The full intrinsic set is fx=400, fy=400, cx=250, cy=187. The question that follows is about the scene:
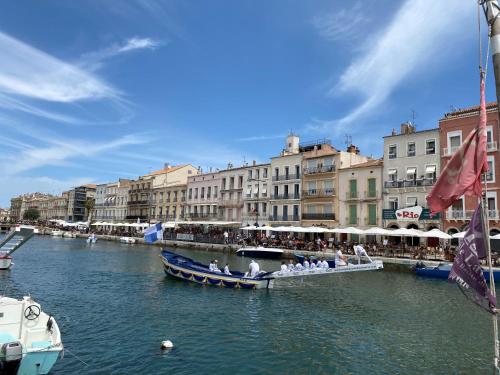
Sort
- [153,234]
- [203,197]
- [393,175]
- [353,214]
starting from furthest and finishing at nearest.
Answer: [203,197] < [353,214] < [393,175] < [153,234]

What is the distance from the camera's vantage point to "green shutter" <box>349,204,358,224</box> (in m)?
53.3

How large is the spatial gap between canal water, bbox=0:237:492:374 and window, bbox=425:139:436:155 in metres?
21.8

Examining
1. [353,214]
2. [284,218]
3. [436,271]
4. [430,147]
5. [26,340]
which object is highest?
[430,147]

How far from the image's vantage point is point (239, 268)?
3862 cm

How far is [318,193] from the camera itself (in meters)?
58.7

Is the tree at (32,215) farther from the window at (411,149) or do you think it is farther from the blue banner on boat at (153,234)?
the window at (411,149)

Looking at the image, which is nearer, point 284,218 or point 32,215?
point 284,218

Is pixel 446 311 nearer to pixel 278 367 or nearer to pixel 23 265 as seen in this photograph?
pixel 278 367

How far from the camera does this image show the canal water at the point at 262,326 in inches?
519

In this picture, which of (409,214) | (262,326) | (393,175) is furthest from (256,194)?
(262,326)

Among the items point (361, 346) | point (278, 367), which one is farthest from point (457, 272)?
point (361, 346)

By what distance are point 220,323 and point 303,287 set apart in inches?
431

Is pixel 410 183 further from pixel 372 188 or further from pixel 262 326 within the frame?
pixel 262 326

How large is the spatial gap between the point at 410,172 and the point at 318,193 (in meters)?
14.3
